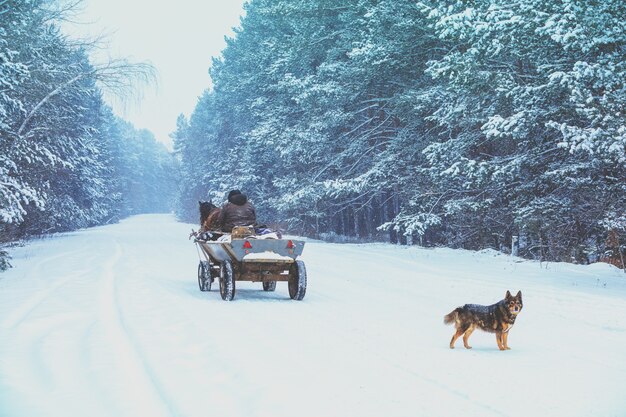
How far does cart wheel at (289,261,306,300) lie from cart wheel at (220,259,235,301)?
1.14 meters

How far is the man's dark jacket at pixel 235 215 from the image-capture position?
39.1 feet

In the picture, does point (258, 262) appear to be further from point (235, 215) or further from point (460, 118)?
point (460, 118)

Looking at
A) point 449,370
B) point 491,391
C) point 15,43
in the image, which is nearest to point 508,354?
point 449,370

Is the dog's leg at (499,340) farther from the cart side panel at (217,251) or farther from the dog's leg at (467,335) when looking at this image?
the cart side panel at (217,251)

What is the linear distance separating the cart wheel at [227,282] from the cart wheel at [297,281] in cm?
114

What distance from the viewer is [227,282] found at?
34.8 ft

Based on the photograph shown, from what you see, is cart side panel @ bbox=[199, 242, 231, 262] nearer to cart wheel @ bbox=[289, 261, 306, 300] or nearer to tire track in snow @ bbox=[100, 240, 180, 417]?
cart wheel @ bbox=[289, 261, 306, 300]

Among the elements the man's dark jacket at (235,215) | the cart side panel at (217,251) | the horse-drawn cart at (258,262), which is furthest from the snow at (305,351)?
the man's dark jacket at (235,215)

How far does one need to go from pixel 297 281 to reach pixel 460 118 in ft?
34.3

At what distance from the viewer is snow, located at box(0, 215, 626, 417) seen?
4828 mm

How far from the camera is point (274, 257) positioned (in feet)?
35.3

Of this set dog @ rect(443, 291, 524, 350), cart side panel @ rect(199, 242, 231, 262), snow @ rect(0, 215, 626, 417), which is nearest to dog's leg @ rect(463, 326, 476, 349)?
dog @ rect(443, 291, 524, 350)

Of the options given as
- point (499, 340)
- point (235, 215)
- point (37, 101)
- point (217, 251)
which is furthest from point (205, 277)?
point (37, 101)

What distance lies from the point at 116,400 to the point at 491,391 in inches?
130
